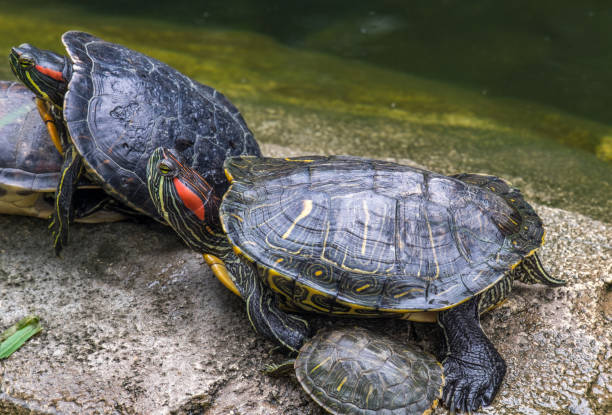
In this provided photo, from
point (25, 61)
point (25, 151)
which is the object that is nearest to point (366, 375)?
point (25, 151)

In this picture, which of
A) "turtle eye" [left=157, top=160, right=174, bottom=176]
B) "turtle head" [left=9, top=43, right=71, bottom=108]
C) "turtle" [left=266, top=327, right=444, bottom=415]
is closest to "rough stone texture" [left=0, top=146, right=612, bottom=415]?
"turtle" [left=266, top=327, right=444, bottom=415]

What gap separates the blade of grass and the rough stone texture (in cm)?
4

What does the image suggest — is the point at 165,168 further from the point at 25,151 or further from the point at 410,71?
the point at 410,71

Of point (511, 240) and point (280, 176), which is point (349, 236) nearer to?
point (280, 176)

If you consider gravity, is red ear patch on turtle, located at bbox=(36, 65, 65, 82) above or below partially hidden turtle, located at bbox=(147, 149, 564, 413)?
above

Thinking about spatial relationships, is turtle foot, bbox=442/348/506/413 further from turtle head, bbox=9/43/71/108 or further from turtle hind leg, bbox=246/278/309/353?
turtle head, bbox=9/43/71/108

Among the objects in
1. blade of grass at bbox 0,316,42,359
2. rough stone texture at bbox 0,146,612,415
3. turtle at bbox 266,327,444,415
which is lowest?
blade of grass at bbox 0,316,42,359

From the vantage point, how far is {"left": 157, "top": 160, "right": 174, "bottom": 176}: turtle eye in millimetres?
2818

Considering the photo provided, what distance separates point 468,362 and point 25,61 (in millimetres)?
3040

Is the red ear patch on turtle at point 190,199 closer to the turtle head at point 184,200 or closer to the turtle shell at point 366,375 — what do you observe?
the turtle head at point 184,200

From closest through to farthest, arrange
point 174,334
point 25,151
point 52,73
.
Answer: point 174,334, point 52,73, point 25,151

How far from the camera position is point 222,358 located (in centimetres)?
266

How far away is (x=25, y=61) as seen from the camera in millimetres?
3301

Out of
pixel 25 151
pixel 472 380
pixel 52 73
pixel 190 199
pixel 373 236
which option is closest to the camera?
pixel 472 380
